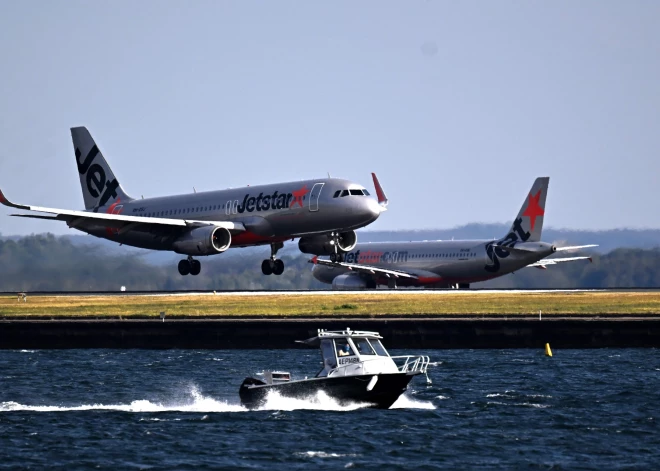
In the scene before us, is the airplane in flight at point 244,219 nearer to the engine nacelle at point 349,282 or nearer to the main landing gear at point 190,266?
the main landing gear at point 190,266

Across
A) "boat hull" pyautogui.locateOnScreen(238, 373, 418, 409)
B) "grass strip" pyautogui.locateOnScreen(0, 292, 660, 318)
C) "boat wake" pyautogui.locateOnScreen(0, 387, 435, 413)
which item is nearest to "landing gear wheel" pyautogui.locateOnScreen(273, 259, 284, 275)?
"grass strip" pyautogui.locateOnScreen(0, 292, 660, 318)

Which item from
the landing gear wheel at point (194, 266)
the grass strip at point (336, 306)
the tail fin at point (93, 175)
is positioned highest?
the tail fin at point (93, 175)

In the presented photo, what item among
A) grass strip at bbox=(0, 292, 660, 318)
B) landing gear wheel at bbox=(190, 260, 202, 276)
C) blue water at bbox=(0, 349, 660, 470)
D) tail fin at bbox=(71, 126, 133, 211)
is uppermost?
tail fin at bbox=(71, 126, 133, 211)

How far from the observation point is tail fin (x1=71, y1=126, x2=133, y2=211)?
4092 inches

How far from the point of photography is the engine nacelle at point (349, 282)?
5621 inches

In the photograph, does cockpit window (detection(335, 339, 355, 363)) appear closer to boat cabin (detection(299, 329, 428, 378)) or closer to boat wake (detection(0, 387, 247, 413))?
boat cabin (detection(299, 329, 428, 378))

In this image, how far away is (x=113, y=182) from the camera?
105m

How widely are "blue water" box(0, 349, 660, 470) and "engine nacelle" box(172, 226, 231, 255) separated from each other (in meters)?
13.8

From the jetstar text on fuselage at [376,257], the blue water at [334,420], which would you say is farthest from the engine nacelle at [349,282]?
the blue water at [334,420]

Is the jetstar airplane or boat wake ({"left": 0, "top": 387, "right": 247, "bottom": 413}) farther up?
the jetstar airplane

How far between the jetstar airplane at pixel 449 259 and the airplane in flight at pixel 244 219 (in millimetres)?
38116

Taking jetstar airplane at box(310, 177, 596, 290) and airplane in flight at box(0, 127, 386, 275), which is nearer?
airplane in flight at box(0, 127, 386, 275)

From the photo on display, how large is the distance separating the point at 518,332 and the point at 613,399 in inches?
817

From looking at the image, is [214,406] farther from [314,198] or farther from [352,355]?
[314,198]
